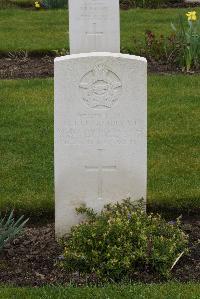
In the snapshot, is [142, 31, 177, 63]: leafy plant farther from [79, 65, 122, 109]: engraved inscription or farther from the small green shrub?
the small green shrub

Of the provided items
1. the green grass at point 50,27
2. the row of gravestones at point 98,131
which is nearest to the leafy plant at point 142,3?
the green grass at point 50,27

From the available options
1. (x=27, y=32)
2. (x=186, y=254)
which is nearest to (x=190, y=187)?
(x=186, y=254)

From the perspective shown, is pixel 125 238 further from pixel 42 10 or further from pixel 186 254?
pixel 42 10

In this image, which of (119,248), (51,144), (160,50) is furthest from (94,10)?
(119,248)

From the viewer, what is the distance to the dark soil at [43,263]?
5.36 metres

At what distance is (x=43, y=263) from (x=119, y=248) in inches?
25.4

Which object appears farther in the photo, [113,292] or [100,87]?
[100,87]

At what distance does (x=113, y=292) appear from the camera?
16.4 ft

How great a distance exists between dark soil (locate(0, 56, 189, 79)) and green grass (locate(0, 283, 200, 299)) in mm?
5866

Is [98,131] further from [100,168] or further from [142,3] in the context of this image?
[142,3]

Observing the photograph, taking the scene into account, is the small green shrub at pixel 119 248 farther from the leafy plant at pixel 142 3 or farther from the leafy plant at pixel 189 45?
the leafy plant at pixel 142 3

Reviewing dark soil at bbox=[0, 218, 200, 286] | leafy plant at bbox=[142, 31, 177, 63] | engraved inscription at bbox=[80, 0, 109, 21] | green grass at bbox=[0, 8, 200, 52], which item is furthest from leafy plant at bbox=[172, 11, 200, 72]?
dark soil at bbox=[0, 218, 200, 286]

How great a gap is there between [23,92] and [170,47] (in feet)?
7.87

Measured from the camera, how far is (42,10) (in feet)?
51.1
